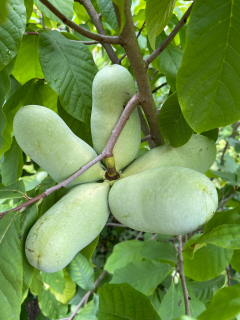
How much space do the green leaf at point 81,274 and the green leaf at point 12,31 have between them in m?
1.49

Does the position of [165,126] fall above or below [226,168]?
above

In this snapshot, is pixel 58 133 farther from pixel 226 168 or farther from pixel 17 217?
pixel 226 168

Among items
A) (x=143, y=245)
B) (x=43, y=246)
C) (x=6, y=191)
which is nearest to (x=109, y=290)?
(x=43, y=246)

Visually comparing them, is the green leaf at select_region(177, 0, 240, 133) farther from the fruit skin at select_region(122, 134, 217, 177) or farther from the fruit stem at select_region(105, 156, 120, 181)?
the fruit stem at select_region(105, 156, 120, 181)

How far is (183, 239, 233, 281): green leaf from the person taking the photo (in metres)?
0.96

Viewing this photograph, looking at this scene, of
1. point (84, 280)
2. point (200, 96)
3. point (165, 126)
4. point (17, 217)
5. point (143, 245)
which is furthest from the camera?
point (84, 280)

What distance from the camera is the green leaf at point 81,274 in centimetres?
172

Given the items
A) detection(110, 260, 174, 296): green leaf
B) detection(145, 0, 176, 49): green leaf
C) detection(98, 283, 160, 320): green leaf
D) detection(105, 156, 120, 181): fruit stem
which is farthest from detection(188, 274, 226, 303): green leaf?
detection(145, 0, 176, 49): green leaf

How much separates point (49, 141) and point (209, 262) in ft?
2.50

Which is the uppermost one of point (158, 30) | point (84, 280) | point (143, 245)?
point (158, 30)

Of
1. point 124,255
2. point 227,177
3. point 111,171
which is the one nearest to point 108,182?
point 111,171

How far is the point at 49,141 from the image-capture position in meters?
0.68

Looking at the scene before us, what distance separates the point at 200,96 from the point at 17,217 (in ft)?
1.67

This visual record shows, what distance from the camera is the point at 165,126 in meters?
0.73
